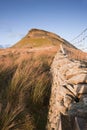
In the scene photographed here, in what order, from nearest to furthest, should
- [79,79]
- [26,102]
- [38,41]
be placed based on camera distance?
[79,79], [26,102], [38,41]

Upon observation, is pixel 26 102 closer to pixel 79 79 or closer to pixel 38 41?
pixel 79 79

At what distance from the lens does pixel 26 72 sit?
16.0ft

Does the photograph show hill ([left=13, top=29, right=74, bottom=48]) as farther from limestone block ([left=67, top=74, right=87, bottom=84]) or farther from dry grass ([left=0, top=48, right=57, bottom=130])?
limestone block ([left=67, top=74, right=87, bottom=84])

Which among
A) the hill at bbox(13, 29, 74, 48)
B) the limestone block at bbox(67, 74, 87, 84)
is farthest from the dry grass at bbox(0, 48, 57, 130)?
the hill at bbox(13, 29, 74, 48)

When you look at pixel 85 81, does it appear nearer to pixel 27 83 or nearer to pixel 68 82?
→ pixel 68 82

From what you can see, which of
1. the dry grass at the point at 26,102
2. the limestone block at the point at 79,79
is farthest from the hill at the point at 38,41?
the limestone block at the point at 79,79

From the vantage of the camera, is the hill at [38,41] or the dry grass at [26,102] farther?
the hill at [38,41]

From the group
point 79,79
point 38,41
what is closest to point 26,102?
point 79,79

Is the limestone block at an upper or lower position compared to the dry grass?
upper

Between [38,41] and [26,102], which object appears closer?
[26,102]

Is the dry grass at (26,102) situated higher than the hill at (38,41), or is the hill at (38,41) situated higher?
the hill at (38,41)

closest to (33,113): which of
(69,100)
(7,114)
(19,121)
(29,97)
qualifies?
(29,97)

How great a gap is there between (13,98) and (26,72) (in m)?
1.07

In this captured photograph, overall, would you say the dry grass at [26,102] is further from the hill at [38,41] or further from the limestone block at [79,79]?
the hill at [38,41]
